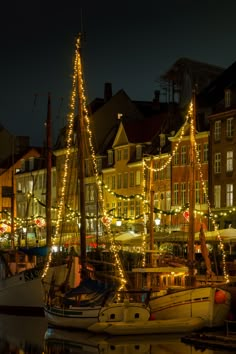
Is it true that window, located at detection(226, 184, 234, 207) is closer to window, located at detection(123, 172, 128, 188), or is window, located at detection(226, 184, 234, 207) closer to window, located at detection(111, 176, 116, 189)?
window, located at detection(123, 172, 128, 188)

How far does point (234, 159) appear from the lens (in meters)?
67.8

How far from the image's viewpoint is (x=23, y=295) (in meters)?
44.0

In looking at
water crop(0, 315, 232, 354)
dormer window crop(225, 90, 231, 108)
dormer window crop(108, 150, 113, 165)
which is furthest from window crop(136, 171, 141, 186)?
water crop(0, 315, 232, 354)

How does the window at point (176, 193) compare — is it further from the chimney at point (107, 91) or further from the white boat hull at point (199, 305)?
the white boat hull at point (199, 305)

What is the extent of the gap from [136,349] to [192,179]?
943 cm

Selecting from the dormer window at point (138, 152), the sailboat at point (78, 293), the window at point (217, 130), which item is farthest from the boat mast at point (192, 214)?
the dormer window at point (138, 152)

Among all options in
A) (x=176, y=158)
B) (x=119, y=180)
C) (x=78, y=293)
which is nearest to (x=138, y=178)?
(x=119, y=180)

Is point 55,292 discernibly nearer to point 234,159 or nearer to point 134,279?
point 134,279

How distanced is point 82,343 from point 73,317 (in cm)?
321

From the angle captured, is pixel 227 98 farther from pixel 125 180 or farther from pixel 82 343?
pixel 82 343

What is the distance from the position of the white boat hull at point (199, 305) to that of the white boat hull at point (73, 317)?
2940 millimetres

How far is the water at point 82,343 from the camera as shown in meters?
32.0

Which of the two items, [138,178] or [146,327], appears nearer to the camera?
[146,327]

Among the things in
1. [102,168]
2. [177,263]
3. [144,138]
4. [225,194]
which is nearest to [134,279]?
[177,263]
